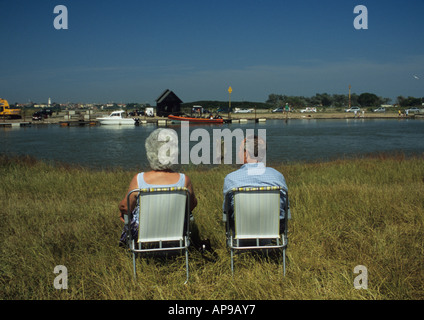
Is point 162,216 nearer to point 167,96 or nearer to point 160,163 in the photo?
point 160,163

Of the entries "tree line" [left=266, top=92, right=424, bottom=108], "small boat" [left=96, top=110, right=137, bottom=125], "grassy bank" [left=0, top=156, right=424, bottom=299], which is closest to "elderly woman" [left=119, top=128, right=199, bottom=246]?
"grassy bank" [left=0, top=156, right=424, bottom=299]

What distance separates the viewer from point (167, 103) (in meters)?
78.1

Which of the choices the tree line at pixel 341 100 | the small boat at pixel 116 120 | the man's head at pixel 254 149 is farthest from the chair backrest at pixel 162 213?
the tree line at pixel 341 100

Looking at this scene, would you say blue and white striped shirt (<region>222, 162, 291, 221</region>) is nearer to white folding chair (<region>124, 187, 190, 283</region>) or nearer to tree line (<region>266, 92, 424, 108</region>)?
white folding chair (<region>124, 187, 190, 283</region>)

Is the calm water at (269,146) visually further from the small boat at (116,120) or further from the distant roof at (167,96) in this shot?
the distant roof at (167,96)

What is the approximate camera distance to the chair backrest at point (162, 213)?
299 cm

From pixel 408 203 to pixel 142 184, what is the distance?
164 inches

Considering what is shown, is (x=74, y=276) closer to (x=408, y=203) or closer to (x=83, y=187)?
(x=408, y=203)

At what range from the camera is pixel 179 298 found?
2.97 m

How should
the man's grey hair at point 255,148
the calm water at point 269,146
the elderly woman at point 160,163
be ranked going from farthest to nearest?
the calm water at point 269,146 → the man's grey hair at point 255,148 → the elderly woman at point 160,163

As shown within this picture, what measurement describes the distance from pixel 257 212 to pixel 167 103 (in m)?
76.6

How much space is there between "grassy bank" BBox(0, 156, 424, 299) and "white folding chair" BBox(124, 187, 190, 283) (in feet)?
1.18

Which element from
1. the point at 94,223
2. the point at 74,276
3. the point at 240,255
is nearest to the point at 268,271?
the point at 240,255

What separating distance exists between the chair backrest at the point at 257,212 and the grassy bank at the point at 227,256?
1.17 ft
